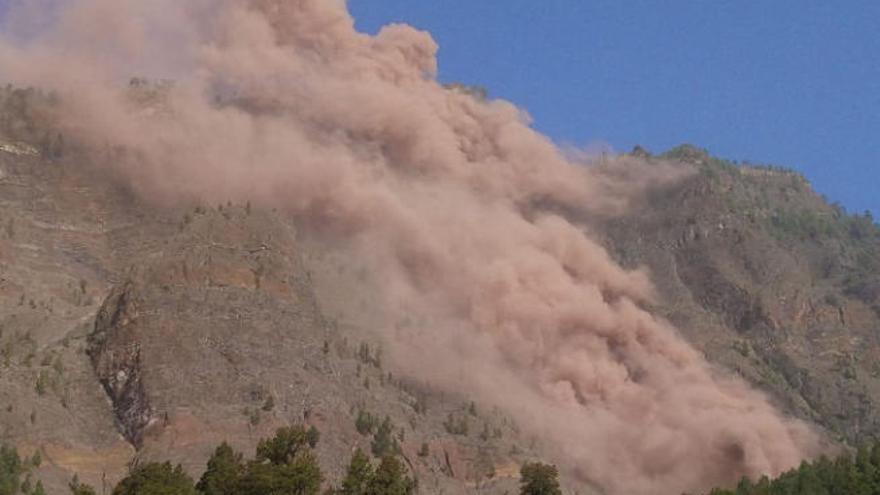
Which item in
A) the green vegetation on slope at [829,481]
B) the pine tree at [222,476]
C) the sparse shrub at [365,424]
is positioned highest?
the green vegetation on slope at [829,481]

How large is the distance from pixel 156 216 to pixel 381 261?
97.8 ft

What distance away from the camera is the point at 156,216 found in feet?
529

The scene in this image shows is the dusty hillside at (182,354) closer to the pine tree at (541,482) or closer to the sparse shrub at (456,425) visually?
the sparse shrub at (456,425)

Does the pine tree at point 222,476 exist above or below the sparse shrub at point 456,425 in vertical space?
below

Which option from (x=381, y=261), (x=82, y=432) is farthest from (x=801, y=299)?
(x=82, y=432)

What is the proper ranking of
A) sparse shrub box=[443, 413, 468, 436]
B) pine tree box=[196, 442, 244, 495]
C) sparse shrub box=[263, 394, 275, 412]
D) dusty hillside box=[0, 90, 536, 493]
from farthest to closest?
1. sparse shrub box=[443, 413, 468, 436]
2. sparse shrub box=[263, 394, 275, 412]
3. dusty hillside box=[0, 90, 536, 493]
4. pine tree box=[196, 442, 244, 495]

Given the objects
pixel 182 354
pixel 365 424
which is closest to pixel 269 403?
pixel 365 424

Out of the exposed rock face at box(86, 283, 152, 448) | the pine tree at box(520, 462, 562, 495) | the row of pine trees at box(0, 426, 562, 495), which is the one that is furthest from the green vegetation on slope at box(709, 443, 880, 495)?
the exposed rock face at box(86, 283, 152, 448)

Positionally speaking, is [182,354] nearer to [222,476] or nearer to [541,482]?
[222,476]

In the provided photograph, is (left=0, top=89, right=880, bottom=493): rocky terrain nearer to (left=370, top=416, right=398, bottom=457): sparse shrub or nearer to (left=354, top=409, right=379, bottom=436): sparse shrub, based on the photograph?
(left=354, top=409, right=379, bottom=436): sparse shrub

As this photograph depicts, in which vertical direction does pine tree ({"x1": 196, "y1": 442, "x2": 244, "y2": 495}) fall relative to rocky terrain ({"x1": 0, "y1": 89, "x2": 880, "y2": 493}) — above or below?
below

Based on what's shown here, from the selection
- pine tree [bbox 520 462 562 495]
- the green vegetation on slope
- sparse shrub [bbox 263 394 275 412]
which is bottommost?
pine tree [bbox 520 462 562 495]

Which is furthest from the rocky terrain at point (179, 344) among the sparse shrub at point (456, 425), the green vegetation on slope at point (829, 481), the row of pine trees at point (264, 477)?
the green vegetation on slope at point (829, 481)

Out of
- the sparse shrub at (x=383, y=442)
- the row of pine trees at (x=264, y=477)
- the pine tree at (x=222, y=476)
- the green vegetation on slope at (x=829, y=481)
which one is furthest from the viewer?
the sparse shrub at (x=383, y=442)
